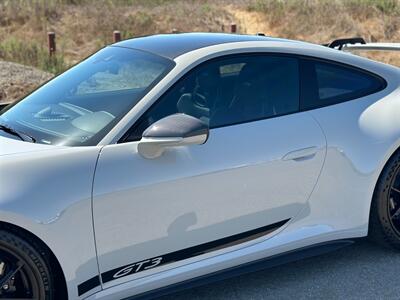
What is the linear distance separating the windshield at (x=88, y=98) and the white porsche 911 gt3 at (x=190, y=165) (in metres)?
0.01

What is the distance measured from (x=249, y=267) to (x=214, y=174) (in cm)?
62

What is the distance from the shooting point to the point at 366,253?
3.96 meters

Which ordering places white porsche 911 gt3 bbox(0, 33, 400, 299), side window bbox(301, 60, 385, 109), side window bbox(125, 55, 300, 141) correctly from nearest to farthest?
white porsche 911 gt3 bbox(0, 33, 400, 299) → side window bbox(125, 55, 300, 141) → side window bbox(301, 60, 385, 109)

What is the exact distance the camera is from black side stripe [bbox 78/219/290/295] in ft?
9.19

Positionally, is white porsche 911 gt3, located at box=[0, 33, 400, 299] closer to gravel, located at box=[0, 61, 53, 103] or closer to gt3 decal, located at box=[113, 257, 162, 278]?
gt3 decal, located at box=[113, 257, 162, 278]

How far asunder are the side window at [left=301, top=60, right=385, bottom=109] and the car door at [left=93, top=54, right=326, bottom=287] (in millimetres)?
82

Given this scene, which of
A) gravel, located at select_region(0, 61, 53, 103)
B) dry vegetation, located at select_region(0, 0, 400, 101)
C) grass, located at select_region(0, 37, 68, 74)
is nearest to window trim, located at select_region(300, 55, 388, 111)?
gravel, located at select_region(0, 61, 53, 103)

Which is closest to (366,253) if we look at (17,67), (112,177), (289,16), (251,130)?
(251,130)

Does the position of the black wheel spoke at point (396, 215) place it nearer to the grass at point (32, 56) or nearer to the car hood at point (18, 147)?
the car hood at point (18, 147)

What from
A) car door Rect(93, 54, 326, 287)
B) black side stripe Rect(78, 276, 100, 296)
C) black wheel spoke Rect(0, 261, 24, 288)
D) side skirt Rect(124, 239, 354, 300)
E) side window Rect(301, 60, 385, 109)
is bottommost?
side skirt Rect(124, 239, 354, 300)

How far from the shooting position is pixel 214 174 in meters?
2.99

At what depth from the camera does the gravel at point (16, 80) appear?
26.8 feet

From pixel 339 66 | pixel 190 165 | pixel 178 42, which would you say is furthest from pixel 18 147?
pixel 339 66

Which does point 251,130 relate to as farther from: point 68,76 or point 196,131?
point 68,76
